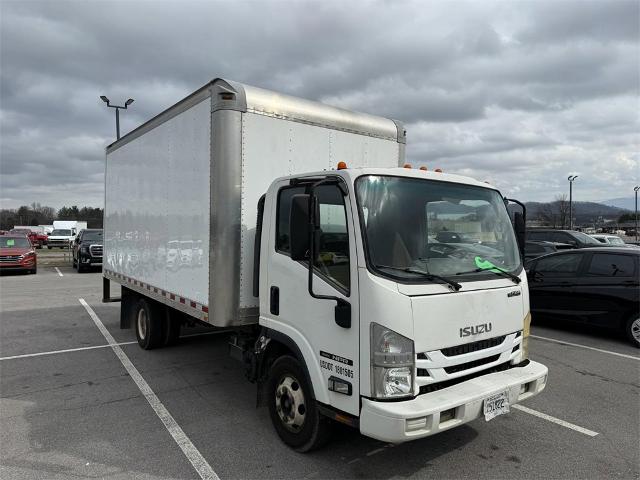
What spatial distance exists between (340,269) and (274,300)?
0.91 m

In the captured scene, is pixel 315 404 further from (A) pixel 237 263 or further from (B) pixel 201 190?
(B) pixel 201 190

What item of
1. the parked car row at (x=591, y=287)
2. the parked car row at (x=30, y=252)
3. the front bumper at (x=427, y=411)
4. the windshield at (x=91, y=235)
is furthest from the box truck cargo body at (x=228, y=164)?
the windshield at (x=91, y=235)

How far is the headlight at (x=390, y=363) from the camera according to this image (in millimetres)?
3041

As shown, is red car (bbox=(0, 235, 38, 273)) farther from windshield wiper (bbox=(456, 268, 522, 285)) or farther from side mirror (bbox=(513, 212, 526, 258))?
windshield wiper (bbox=(456, 268, 522, 285))

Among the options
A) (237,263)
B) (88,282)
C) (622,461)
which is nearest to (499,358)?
(622,461)

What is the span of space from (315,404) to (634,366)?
5.18 metres

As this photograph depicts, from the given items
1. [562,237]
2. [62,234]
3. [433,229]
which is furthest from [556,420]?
[62,234]

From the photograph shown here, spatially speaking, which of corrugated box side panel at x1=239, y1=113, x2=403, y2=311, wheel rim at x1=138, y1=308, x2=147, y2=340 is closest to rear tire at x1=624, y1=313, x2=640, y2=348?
corrugated box side panel at x1=239, y1=113, x2=403, y2=311

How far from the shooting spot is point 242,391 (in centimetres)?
535

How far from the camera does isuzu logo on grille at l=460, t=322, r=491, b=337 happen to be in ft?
10.9

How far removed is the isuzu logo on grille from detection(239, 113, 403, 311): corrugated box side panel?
1973 mm

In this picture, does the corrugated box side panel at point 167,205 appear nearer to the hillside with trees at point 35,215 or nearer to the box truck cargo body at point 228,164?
the box truck cargo body at point 228,164

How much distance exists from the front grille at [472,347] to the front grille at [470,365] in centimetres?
9

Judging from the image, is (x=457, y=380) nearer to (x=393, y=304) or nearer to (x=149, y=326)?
(x=393, y=304)
